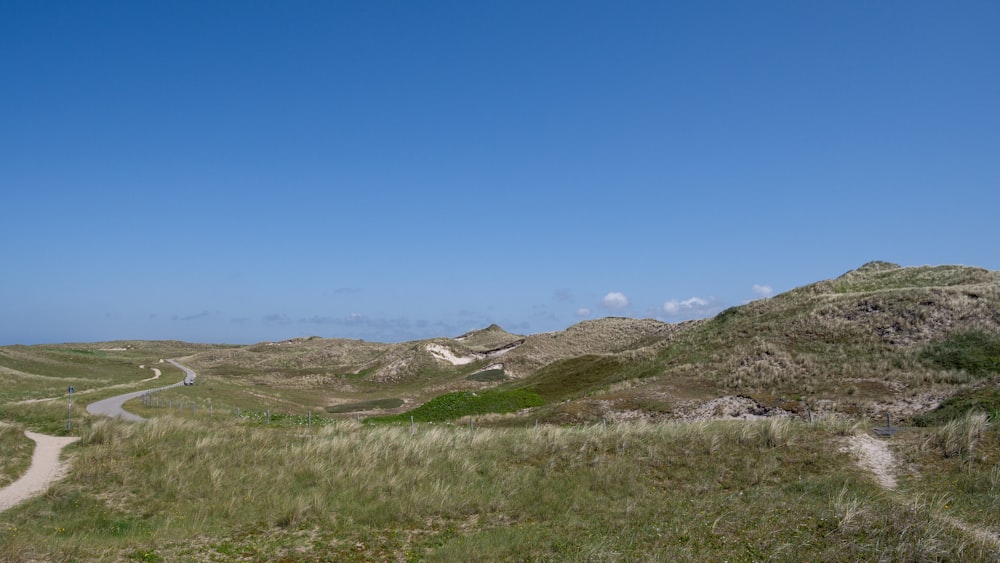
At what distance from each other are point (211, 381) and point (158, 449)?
50.3m

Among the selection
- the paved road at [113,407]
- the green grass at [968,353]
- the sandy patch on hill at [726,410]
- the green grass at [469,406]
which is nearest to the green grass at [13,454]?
the paved road at [113,407]

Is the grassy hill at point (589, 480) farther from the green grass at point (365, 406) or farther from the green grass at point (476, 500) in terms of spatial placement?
the green grass at point (365, 406)

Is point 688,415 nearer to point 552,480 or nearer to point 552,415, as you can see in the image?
point 552,415

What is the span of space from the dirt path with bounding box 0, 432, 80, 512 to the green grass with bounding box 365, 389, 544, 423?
2227 centimetres

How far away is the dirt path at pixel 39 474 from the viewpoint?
15.9 meters

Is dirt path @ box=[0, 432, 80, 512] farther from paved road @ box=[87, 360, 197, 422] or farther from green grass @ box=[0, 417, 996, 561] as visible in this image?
paved road @ box=[87, 360, 197, 422]

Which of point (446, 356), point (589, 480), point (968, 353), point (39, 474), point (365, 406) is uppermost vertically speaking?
point (968, 353)

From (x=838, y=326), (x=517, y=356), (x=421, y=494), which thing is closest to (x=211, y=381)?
(x=517, y=356)

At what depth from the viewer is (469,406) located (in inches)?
1768

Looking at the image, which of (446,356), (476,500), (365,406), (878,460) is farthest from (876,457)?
(446,356)

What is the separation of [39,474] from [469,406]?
98.0ft

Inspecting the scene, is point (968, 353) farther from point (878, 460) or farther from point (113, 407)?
point (113, 407)

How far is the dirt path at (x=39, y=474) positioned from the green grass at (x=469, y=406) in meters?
22.3

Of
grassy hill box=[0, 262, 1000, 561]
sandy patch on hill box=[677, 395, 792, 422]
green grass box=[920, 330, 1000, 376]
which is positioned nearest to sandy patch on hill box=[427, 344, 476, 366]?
grassy hill box=[0, 262, 1000, 561]
